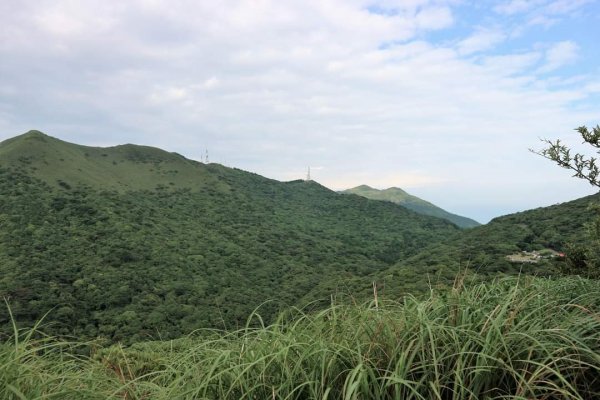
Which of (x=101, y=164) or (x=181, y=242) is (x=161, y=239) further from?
(x=101, y=164)

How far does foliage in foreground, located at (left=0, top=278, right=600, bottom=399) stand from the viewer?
2.61 m

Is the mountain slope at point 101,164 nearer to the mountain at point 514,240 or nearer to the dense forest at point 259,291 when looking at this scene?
the dense forest at point 259,291

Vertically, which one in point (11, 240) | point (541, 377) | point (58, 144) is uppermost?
point (58, 144)

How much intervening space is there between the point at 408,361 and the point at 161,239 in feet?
251

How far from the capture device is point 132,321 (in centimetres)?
4744

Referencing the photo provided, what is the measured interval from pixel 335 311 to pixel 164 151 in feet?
434

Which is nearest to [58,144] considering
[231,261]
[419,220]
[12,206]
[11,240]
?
[12,206]

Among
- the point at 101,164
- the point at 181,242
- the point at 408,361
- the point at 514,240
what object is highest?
the point at 101,164

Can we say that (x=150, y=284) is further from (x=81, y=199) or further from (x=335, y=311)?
(x=335, y=311)

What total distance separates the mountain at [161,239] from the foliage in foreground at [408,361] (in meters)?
17.8

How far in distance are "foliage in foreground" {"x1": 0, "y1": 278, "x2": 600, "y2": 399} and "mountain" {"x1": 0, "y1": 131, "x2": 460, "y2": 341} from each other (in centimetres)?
1776

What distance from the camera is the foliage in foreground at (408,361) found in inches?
103

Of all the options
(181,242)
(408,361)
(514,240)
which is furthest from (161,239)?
(408,361)

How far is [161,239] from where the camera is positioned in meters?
75.4
